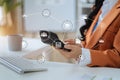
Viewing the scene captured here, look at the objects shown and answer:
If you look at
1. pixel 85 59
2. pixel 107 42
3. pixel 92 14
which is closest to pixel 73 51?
pixel 85 59

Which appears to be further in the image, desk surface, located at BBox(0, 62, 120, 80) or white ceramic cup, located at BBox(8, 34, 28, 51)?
white ceramic cup, located at BBox(8, 34, 28, 51)

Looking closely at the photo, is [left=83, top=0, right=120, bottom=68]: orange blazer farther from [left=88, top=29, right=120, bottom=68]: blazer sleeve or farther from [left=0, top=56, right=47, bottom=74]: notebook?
[left=0, top=56, right=47, bottom=74]: notebook

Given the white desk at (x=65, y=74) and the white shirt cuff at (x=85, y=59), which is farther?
the white shirt cuff at (x=85, y=59)

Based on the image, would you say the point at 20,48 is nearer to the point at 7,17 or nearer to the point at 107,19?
the point at 107,19

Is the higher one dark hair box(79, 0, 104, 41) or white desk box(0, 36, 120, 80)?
dark hair box(79, 0, 104, 41)

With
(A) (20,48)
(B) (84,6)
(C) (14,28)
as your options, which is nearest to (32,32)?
(C) (14,28)

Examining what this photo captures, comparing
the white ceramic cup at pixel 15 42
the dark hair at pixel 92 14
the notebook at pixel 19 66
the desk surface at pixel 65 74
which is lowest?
the desk surface at pixel 65 74

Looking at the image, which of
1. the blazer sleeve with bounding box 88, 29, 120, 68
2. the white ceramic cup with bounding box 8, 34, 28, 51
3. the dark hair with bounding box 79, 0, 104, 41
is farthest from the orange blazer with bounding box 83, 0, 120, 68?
the white ceramic cup with bounding box 8, 34, 28, 51

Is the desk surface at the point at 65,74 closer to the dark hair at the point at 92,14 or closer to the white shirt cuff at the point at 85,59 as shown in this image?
the white shirt cuff at the point at 85,59

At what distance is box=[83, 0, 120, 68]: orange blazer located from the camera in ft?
3.94

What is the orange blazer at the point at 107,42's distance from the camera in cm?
120

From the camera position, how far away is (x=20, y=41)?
177 centimetres

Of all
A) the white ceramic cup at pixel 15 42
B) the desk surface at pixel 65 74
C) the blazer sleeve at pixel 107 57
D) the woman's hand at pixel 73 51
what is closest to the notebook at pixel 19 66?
the desk surface at pixel 65 74

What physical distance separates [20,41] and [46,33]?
647 millimetres
